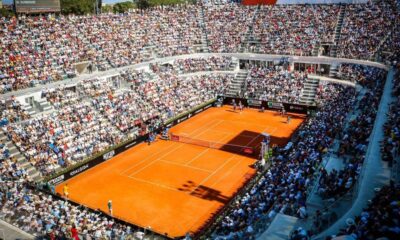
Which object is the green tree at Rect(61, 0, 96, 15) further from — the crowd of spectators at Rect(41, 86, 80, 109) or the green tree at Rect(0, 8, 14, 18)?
the crowd of spectators at Rect(41, 86, 80, 109)

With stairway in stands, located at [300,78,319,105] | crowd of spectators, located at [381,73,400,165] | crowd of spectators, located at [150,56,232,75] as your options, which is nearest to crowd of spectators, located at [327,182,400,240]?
crowd of spectators, located at [381,73,400,165]

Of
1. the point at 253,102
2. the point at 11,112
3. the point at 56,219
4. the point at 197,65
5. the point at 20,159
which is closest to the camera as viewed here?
the point at 56,219

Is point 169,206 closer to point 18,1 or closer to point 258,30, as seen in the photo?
point 18,1

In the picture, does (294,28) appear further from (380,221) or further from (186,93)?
(380,221)

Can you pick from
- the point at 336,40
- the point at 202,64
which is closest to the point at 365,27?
the point at 336,40

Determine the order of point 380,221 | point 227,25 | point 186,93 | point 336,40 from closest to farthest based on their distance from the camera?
point 380,221, point 186,93, point 336,40, point 227,25
